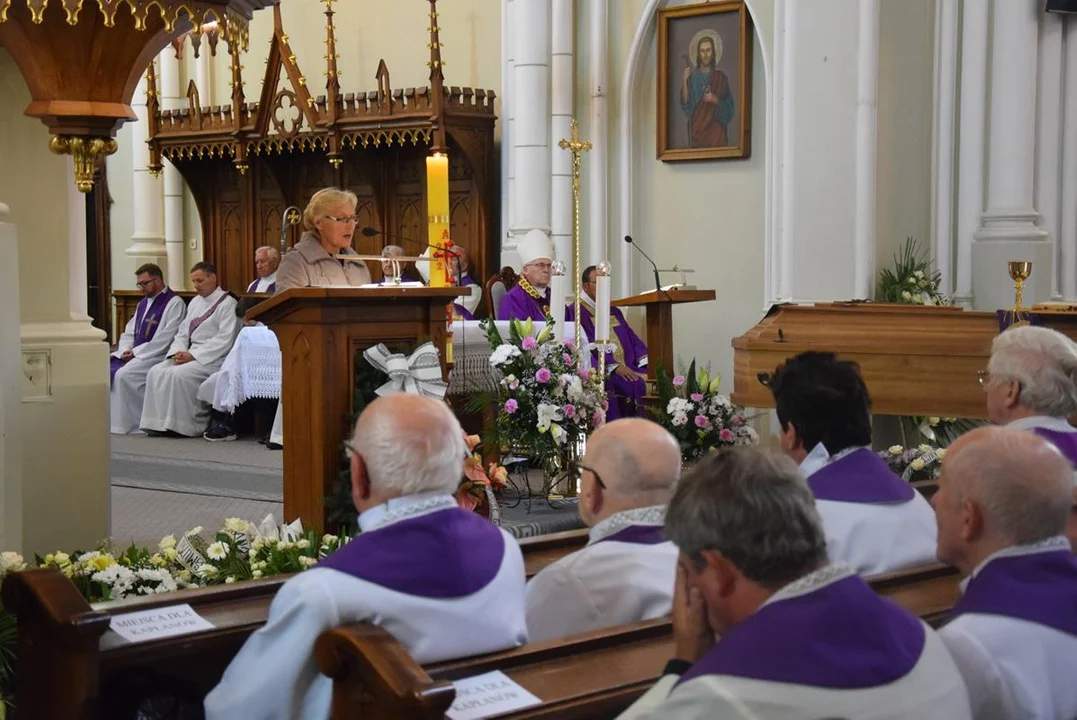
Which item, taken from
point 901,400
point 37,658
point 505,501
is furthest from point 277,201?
point 37,658

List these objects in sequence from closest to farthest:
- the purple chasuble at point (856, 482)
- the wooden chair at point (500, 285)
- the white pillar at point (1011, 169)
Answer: the purple chasuble at point (856, 482) < the white pillar at point (1011, 169) < the wooden chair at point (500, 285)

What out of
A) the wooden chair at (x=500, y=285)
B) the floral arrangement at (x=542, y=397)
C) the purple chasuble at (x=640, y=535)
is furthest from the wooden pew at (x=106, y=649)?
the wooden chair at (x=500, y=285)

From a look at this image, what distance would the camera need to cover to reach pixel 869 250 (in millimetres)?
9344

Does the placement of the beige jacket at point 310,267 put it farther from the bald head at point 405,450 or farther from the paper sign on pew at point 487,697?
the paper sign on pew at point 487,697

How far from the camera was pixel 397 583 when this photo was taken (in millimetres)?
2471

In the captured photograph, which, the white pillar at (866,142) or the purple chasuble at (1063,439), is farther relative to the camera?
the white pillar at (866,142)

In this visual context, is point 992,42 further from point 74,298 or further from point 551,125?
point 74,298

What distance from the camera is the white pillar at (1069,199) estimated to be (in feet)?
32.2

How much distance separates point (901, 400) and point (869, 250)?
2.76m

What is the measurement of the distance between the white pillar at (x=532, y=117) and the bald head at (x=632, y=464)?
859 cm

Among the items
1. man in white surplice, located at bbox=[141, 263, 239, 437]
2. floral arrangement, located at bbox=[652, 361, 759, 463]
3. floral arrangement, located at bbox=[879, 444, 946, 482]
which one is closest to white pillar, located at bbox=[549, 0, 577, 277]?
man in white surplice, located at bbox=[141, 263, 239, 437]

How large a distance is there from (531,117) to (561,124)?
0.86 feet

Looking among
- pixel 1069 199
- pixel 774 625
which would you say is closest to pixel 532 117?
pixel 1069 199

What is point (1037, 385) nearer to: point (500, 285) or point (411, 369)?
point (411, 369)
